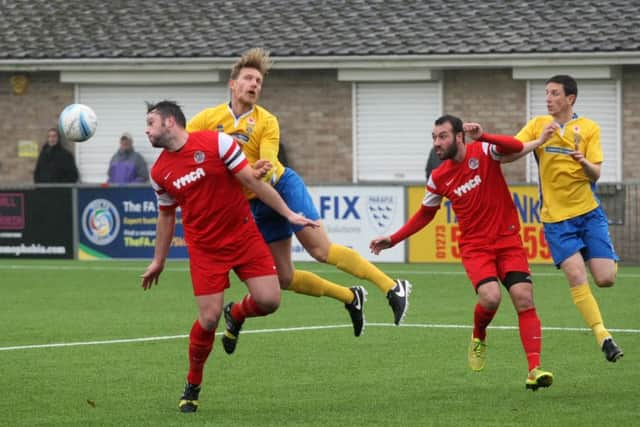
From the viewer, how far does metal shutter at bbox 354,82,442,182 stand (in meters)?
29.2

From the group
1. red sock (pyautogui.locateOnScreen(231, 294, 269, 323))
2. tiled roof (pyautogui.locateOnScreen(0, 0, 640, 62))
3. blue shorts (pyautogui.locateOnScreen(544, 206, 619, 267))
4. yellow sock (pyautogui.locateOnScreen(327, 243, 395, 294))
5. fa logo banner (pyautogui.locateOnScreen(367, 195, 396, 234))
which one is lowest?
red sock (pyautogui.locateOnScreen(231, 294, 269, 323))

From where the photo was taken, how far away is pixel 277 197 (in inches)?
428

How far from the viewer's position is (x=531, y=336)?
38.0 feet

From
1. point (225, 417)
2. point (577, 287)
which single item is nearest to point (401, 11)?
point (577, 287)

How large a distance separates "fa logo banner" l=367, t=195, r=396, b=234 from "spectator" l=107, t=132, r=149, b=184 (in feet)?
20.0

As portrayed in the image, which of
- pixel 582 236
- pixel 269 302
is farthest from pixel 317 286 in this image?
pixel 582 236

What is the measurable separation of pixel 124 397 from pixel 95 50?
19744 millimetres

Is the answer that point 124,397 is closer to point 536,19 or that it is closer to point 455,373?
point 455,373

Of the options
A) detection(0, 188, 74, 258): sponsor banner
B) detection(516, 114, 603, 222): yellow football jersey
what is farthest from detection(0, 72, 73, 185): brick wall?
detection(516, 114, 603, 222): yellow football jersey

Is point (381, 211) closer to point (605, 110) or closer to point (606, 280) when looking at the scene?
point (605, 110)

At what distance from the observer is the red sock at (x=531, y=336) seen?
11.5m

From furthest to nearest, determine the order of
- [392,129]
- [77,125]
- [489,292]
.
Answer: [392,129]
[77,125]
[489,292]

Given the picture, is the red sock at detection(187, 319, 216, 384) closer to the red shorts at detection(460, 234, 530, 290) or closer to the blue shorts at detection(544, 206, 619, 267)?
the red shorts at detection(460, 234, 530, 290)

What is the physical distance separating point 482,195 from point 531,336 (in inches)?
42.5
